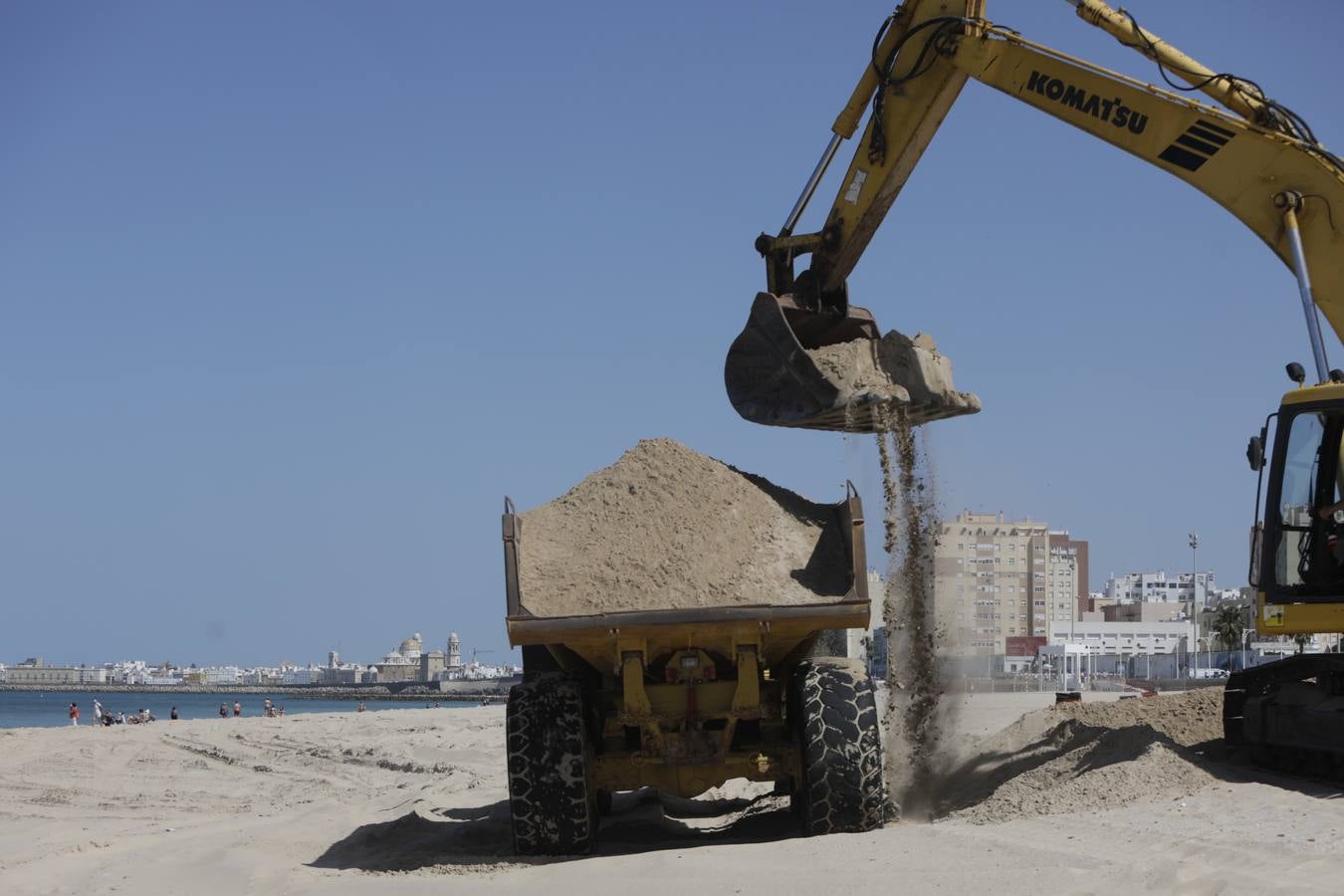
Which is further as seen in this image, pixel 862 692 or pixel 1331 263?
pixel 1331 263

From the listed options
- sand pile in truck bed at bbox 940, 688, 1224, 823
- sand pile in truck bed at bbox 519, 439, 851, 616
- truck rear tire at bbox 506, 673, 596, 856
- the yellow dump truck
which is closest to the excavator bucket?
sand pile in truck bed at bbox 519, 439, 851, 616

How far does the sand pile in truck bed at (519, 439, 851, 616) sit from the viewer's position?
10133 millimetres

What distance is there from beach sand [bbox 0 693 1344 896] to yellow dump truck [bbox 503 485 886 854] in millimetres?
424

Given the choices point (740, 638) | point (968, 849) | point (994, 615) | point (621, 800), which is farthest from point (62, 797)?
point (994, 615)

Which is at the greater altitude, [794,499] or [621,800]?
[794,499]

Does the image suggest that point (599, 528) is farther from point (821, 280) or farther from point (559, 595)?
point (821, 280)

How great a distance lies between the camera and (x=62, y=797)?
1827 centimetres

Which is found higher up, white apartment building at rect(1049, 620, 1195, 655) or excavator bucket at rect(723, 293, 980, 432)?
excavator bucket at rect(723, 293, 980, 432)

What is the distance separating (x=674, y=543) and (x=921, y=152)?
522 centimetres

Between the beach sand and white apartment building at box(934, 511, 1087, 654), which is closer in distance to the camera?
the beach sand

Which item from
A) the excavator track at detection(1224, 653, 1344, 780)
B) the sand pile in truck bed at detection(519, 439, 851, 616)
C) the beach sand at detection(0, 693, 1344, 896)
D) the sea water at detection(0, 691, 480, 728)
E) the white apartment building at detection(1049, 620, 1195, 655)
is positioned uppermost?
the sand pile in truck bed at detection(519, 439, 851, 616)

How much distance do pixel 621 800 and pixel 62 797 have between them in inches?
324

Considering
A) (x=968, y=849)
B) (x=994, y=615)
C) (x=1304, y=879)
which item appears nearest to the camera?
(x=1304, y=879)

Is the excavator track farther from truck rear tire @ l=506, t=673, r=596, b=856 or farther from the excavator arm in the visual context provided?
truck rear tire @ l=506, t=673, r=596, b=856
